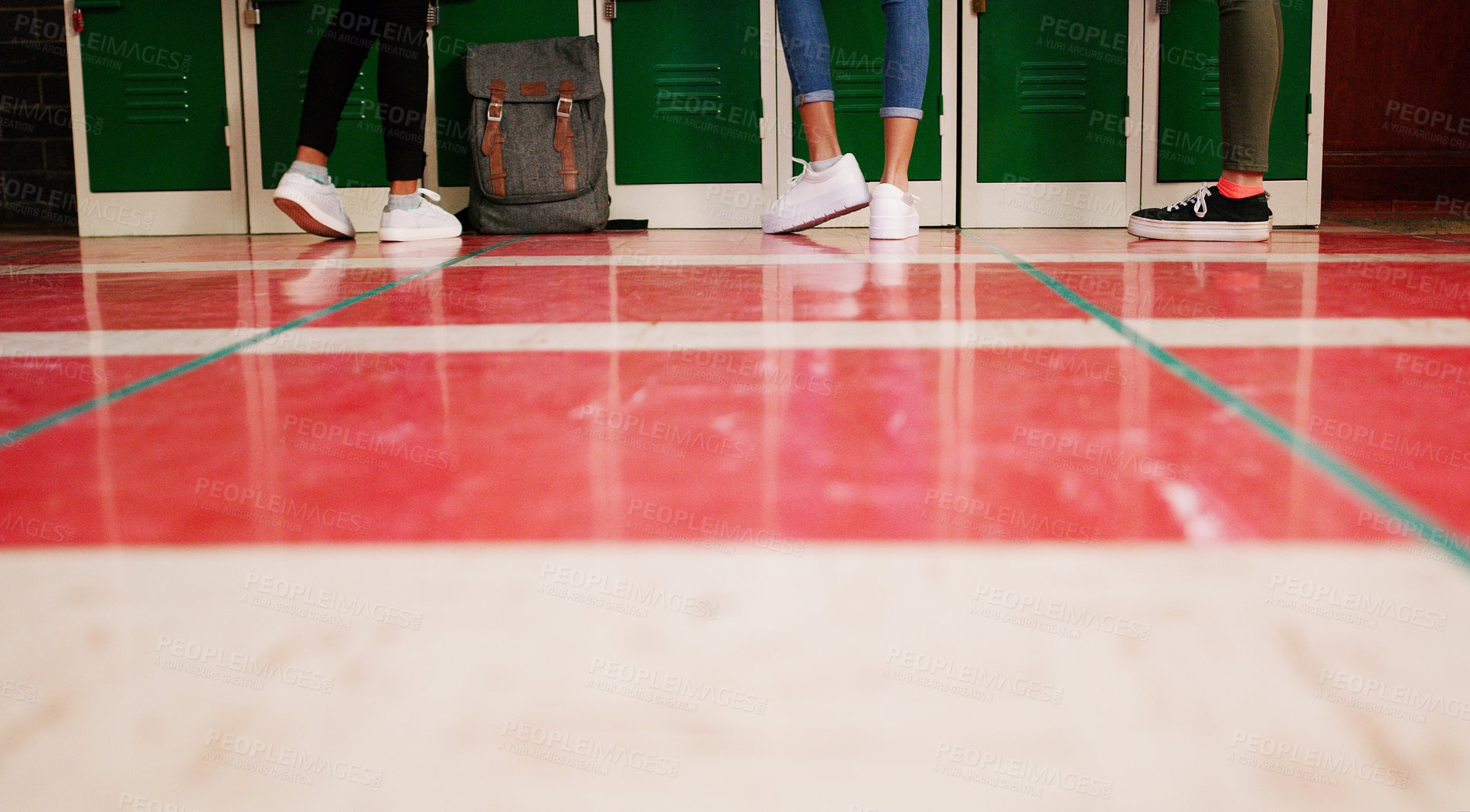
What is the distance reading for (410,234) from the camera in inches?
107

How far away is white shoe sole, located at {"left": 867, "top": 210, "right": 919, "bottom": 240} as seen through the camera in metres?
2.49

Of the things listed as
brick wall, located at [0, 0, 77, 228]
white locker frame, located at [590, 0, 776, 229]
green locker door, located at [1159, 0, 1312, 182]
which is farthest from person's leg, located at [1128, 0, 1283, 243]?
brick wall, located at [0, 0, 77, 228]

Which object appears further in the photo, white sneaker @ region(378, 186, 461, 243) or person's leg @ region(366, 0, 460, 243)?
white sneaker @ region(378, 186, 461, 243)

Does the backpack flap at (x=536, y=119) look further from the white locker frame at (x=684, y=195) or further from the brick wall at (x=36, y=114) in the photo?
the brick wall at (x=36, y=114)

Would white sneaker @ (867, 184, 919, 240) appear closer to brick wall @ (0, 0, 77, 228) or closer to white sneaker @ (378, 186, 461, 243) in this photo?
white sneaker @ (378, 186, 461, 243)

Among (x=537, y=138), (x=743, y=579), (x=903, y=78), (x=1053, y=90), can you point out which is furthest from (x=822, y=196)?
(x=743, y=579)

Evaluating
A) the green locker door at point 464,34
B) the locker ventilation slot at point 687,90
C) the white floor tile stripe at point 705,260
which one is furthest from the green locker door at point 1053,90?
the white floor tile stripe at point 705,260

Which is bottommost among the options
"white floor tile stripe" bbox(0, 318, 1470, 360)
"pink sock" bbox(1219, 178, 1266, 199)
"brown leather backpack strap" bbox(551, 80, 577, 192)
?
"white floor tile stripe" bbox(0, 318, 1470, 360)

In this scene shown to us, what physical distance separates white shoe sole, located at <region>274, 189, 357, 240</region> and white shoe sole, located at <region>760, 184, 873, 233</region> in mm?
967

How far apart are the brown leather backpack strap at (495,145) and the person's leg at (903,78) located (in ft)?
3.32

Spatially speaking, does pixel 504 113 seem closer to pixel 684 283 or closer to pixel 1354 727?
pixel 684 283

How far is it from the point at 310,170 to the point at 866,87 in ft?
4.76

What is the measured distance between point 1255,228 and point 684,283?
1406 millimetres

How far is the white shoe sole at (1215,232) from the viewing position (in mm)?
2484
